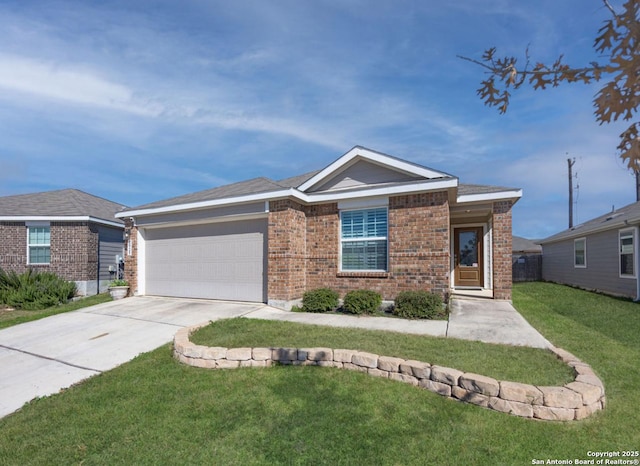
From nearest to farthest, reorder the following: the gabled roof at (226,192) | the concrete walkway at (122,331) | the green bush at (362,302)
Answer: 1. the concrete walkway at (122,331)
2. the green bush at (362,302)
3. the gabled roof at (226,192)

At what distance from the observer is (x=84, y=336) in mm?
6930

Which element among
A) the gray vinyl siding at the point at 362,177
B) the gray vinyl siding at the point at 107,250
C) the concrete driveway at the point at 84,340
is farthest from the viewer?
the gray vinyl siding at the point at 107,250

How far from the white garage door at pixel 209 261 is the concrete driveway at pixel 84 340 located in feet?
1.69

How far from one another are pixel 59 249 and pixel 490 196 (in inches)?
648

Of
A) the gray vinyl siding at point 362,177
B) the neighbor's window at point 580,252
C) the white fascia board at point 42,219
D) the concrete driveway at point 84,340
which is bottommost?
the concrete driveway at point 84,340

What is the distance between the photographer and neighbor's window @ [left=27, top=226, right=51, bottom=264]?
1425cm

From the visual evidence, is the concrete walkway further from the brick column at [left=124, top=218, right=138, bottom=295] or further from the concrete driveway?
the brick column at [left=124, top=218, right=138, bottom=295]

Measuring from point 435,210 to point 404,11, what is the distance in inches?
171

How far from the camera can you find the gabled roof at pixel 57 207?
14008 mm

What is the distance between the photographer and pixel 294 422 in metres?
3.45

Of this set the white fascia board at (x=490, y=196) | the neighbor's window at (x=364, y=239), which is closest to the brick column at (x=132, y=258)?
the neighbor's window at (x=364, y=239)

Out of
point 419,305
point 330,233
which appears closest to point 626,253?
point 419,305

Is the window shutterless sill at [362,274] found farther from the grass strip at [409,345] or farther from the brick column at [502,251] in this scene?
the brick column at [502,251]

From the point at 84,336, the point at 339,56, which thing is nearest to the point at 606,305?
the point at 339,56
